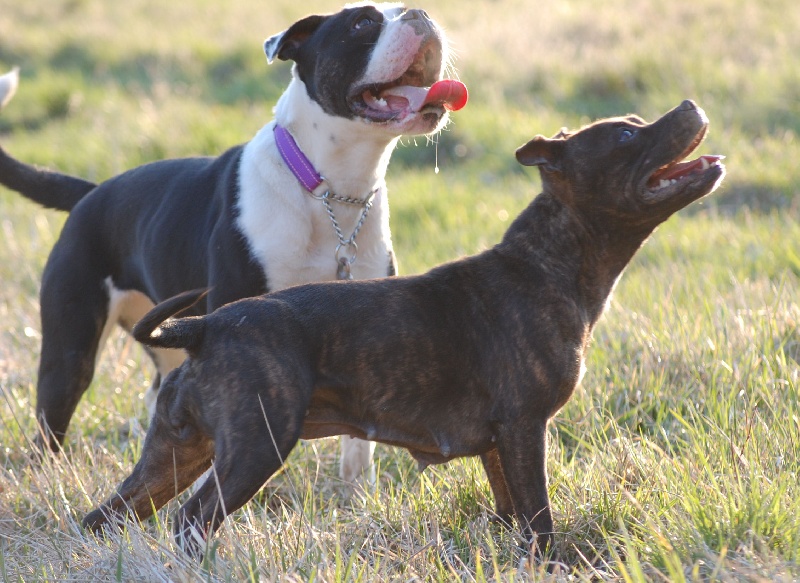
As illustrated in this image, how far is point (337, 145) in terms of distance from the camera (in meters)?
4.42

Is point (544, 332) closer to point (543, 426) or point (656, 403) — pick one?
point (543, 426)

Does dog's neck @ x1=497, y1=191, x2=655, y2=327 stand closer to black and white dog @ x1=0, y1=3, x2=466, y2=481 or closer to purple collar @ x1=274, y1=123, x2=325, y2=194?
black and white dog @ x1=0, y1=3, x2=466, y2=481

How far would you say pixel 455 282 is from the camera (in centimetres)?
366

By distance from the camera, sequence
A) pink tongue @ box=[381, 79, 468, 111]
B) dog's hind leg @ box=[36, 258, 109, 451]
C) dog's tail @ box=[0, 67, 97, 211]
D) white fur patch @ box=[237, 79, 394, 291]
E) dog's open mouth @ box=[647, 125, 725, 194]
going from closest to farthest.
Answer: dog's open mouth @ box=[647, 125, 725, 194] → pink tongue @ box=[381, 79, 468, 111] → white fur patch @ box=[237, 79, 394, 291] → dog's hind leg @ box=[36, 258, 109, 451] → dog's tail @ box=[0, 67, 97, 211]

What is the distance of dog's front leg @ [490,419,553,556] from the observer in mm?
3396

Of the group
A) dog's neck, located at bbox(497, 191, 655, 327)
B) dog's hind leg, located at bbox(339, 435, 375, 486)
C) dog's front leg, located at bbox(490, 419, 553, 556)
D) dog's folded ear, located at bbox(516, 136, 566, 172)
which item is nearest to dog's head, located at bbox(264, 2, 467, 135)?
dog's folded ear, located at bbox(516, 136, 566, 172)

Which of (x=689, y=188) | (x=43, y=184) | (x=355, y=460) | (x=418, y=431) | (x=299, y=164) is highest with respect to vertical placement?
(x=689, y=188)

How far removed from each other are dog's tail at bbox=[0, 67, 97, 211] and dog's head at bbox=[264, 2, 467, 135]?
129 cm

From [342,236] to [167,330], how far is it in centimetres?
126

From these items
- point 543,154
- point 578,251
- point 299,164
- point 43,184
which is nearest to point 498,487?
point 578,251

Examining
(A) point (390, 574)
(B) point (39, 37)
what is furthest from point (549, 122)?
(B) point (39, 37)

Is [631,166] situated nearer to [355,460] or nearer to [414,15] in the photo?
[414,15]

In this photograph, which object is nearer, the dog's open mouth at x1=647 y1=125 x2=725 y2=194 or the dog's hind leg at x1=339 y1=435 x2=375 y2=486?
the dog's open mouth at x1=647 y1=125 x2=725 y2=194

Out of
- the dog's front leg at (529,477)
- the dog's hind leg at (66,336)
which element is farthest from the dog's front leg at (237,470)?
the dog's hind leg at (66,336)
